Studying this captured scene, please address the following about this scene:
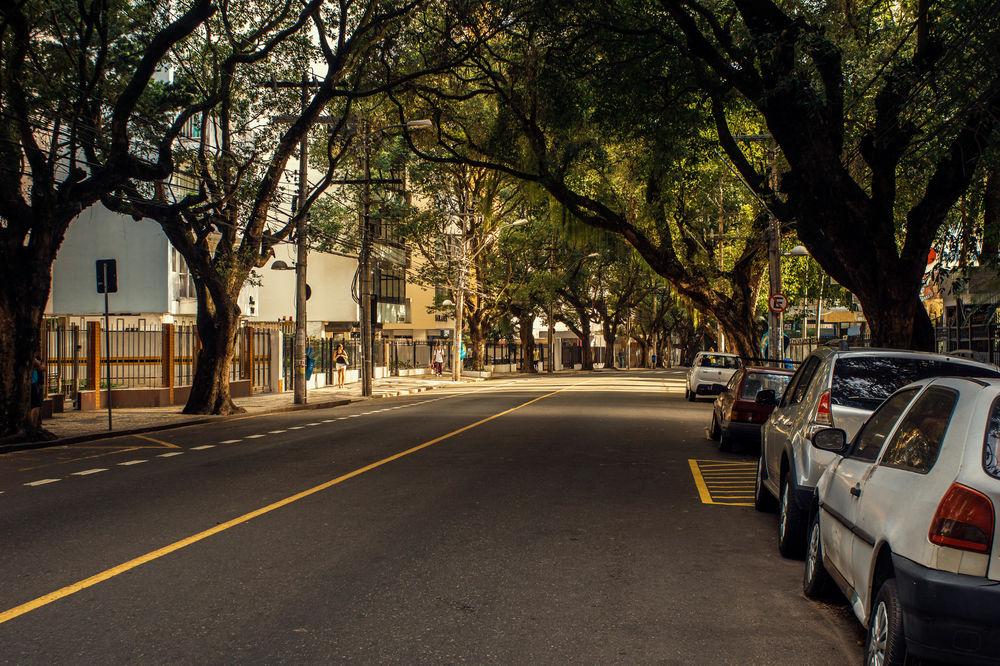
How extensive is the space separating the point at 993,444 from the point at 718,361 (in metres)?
31.1

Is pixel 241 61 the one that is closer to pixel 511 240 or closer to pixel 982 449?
pixel 982 449

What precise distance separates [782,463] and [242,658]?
546cm

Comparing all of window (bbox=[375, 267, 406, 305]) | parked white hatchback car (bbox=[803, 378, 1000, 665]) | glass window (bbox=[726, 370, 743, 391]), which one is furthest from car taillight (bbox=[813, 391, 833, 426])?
window (bbox=[375, 267, 406, 305])

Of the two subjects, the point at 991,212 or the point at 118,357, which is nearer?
the point at 991,212

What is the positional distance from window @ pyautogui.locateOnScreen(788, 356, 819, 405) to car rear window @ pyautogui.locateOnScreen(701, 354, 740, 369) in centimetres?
2453

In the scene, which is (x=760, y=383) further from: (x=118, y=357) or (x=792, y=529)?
(x=118, y=357)

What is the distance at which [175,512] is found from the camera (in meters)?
10.1

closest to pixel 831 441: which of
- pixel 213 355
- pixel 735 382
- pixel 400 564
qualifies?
pixel 400 564

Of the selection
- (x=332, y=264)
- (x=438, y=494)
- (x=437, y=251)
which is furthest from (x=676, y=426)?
(x=332, y=264)

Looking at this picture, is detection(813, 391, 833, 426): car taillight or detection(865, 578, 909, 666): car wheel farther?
detection(813, 391, 833, 426): car taillight

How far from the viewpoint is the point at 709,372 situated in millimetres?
33781

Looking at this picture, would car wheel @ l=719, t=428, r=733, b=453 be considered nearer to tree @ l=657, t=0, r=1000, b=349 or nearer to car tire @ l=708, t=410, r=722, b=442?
car tire @ l=708, t=410, r=722, b=442

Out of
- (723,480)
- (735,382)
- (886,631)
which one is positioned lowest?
(723,480)

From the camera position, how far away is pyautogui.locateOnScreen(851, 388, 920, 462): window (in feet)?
19.3
